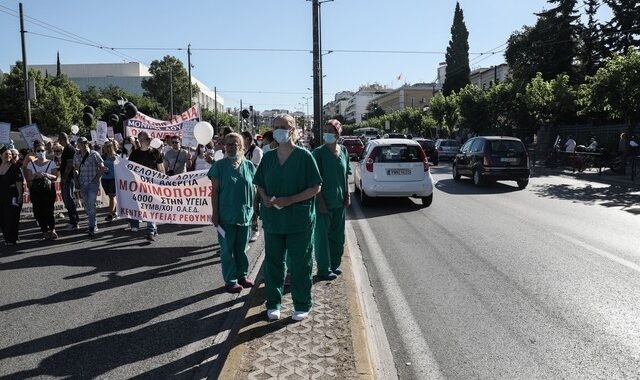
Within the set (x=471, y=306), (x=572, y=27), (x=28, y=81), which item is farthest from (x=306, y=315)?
(x=572, y=27)

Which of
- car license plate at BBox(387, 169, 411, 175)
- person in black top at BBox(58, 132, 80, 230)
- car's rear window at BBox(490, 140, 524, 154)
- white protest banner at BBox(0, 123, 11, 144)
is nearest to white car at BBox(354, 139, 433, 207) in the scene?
car license plate at BBox(387, 169, 411, 175)

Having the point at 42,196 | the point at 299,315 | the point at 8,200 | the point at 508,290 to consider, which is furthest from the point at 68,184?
the point at 508,290

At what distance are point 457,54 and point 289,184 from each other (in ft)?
250

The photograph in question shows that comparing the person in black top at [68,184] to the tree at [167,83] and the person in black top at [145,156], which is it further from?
the tree at [167,83]

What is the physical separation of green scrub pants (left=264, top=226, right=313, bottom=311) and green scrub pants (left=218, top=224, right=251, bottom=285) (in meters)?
1.14

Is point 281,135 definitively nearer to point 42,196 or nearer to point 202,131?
point 202,131

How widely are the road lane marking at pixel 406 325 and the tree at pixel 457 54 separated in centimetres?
7258

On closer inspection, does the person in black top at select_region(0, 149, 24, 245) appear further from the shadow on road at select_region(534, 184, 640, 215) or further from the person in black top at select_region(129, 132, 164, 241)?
the shadow on road at select_region(534, 184, 640, 215)

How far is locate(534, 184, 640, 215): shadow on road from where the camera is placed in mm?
13281

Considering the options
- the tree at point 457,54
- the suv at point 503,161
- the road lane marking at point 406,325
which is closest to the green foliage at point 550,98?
the suv at point 503,161

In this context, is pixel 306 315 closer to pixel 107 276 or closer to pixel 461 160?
pixel 107 276

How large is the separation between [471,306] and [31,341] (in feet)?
13.4

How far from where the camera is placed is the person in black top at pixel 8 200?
9078 mm

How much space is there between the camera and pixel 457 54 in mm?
75875
